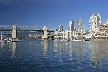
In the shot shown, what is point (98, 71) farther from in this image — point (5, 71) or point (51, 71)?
point (5, 71)

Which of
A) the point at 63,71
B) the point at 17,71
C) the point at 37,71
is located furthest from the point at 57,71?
the point at 17,71

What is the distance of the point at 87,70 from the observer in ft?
105

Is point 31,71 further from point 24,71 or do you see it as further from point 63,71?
point 63,71

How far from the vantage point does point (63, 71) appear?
3138 cm

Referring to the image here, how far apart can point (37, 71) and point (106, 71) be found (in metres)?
9.86

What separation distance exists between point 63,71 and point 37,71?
3719mm

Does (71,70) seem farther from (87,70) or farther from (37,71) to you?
(37,71)

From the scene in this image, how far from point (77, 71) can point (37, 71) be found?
573 centimetres

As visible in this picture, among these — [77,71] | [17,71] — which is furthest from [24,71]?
[77,71]

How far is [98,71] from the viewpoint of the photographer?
31.4 metres

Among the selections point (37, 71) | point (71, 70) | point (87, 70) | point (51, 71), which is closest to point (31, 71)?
point (37, 71)

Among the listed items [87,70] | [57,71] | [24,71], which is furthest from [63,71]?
[24,71]

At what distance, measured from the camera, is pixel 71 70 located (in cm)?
3222

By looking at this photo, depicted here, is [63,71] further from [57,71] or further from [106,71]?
[106,71]
